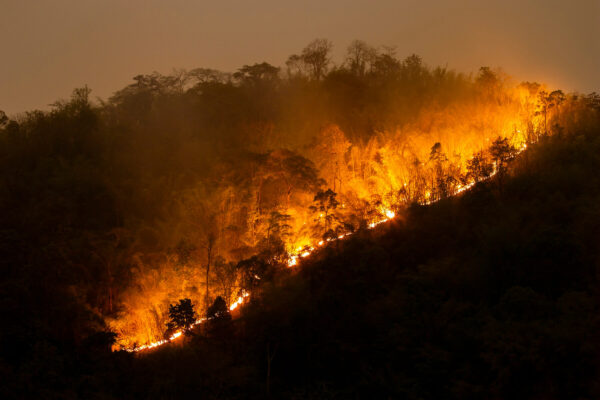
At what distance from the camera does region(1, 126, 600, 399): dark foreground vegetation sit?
733cm

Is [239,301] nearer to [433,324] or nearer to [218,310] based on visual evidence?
[218,310]

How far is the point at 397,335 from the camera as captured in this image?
28.0 feet

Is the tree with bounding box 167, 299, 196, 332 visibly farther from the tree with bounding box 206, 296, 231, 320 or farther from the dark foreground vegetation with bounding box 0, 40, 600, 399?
the tree with bounding box 206, 296, 231, 320

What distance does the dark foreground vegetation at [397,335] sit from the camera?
733cm

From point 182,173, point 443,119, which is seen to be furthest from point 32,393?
point 443,119

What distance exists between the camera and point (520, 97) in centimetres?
1641

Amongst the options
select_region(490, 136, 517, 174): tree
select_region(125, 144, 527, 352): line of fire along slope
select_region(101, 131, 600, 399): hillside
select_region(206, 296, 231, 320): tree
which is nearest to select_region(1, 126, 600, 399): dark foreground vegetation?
select_region(101, 131, 600, 399): hillside

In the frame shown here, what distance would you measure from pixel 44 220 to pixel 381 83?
13182 millimetres

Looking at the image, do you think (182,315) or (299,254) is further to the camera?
(299,254)

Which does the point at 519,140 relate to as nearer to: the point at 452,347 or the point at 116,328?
the point at 452,347

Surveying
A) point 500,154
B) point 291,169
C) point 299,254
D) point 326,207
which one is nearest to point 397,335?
point 299,254

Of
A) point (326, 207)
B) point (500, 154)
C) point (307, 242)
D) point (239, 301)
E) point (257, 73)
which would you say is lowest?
point (239, 301)

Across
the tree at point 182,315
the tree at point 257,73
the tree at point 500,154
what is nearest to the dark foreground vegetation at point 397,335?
the tree at point 182,315

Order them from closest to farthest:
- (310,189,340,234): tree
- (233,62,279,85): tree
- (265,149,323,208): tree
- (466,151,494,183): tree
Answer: (310,189,340,234): tree, (466,151,494,183): tree, (265,149,323,208): tree, (233,62,279,85): tree
